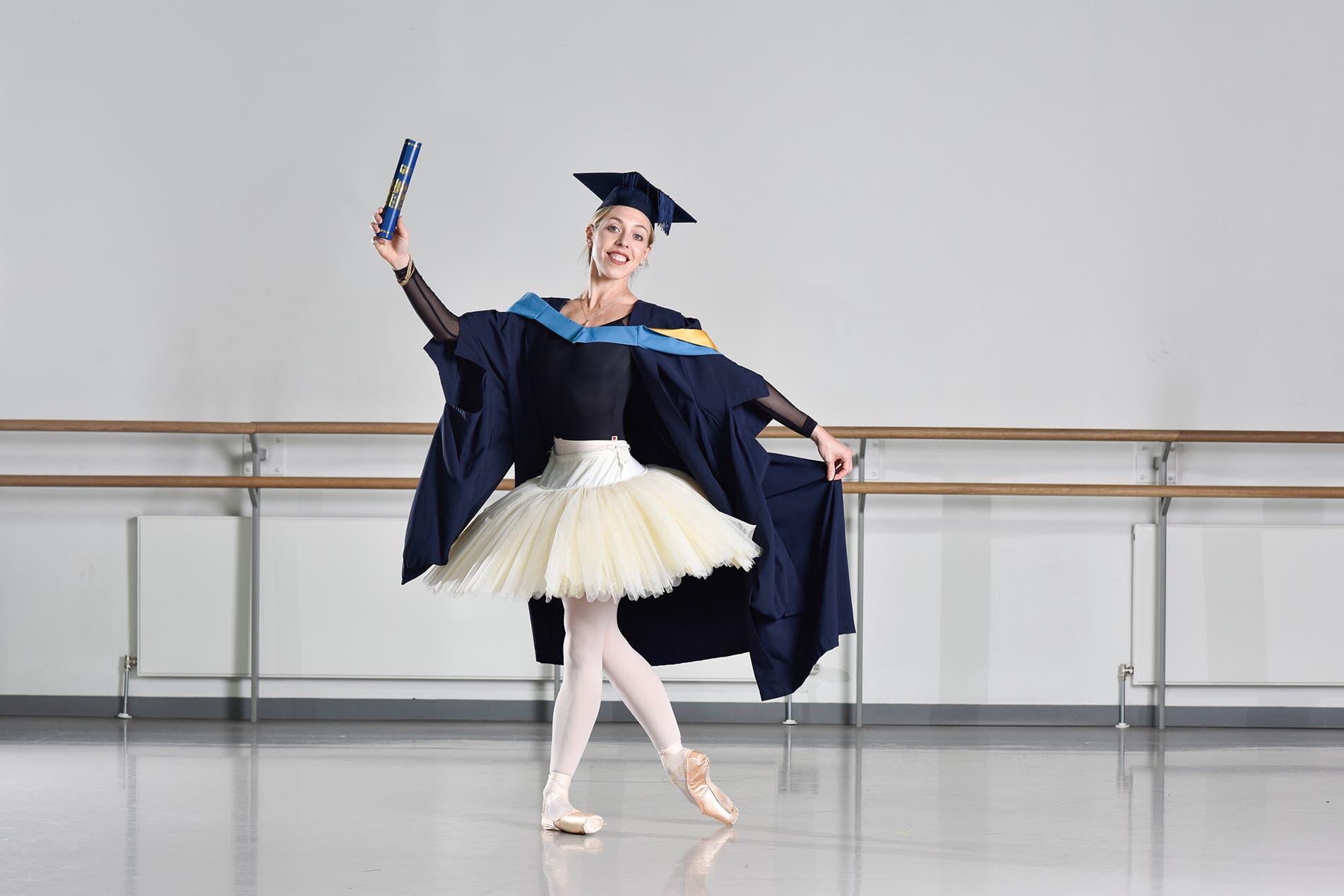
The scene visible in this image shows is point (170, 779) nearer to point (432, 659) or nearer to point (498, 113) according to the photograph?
→ point (432, 659)

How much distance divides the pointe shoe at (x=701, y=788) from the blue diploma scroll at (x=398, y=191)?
1.23 meters

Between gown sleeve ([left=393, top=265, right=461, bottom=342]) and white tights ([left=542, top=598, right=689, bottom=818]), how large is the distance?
24.2 inches

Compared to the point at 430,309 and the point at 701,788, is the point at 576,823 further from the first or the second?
the point at 430,309

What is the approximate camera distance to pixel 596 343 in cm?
263

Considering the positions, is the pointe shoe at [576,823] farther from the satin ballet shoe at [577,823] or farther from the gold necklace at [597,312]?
the gold necklace at [597,312]

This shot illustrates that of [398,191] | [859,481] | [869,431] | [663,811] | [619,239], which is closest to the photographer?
[398,191]

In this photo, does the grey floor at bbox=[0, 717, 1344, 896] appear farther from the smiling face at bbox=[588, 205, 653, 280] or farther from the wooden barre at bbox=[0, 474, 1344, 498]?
the smiling face at bbox=[588, 205, 653, 280]

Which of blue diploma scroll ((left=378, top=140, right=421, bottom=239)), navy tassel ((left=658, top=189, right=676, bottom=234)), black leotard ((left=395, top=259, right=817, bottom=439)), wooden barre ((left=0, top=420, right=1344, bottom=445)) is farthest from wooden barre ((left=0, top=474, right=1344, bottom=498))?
blue diploma scroll ((left=378, top=140, right=421, bottom=239))

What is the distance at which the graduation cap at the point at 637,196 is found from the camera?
8.80 feet

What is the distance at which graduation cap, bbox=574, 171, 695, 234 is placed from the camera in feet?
8.80

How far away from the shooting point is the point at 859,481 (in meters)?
4.11

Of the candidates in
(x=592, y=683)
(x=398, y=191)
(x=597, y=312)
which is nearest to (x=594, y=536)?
(x=592, y=683)

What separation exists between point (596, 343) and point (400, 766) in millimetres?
1388

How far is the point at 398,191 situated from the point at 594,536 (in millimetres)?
775
